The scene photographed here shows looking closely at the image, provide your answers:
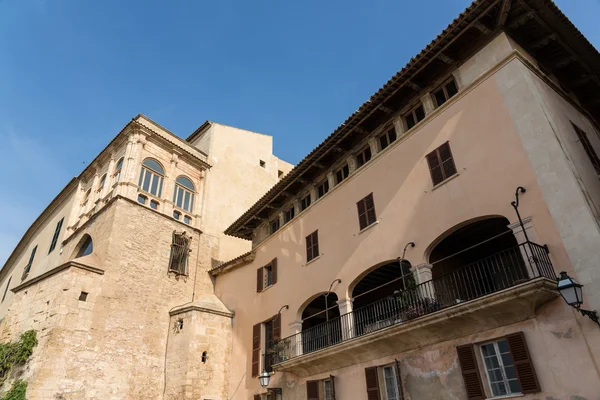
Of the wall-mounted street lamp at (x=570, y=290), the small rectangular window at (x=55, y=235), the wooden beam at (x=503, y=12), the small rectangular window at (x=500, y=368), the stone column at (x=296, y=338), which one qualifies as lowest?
the small rectangular window at (x=500, y=368)

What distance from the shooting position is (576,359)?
8531mm

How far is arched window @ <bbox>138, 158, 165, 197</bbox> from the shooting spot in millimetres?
23375

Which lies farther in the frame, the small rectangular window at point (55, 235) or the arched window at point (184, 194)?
the small rectangular window at point (55, 235)

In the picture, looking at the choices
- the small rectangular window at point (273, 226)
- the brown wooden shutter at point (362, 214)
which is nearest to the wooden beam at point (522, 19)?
the brown wooden shutter at point (362, 214)

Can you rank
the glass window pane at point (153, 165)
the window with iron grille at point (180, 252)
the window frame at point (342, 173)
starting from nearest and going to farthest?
the window frame at point (342, 173) < the window with iron grille at point (180, 252) < the glass window pane at point (153, 165)

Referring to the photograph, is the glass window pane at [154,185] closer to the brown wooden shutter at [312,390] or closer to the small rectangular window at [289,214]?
the small rectangular window at [289,214]

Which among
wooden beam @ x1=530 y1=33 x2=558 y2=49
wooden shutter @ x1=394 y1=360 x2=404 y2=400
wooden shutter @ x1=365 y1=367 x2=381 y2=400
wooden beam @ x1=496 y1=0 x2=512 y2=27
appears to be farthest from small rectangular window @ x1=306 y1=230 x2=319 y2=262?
wooden beam @ x1=530 y1=33 x2=558 y2=49

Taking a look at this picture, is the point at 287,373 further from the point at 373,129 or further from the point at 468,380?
the point at 373,129

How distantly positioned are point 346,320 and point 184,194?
14766mm

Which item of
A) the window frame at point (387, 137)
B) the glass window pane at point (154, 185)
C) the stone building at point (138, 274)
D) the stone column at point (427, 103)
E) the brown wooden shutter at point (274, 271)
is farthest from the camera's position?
the glass window pane at point (154, 185)

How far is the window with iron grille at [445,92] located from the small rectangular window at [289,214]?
827cm

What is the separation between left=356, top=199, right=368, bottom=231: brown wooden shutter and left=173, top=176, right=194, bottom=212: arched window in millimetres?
12942

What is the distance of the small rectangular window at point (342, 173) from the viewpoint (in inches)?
680

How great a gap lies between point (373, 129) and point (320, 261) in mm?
5487
